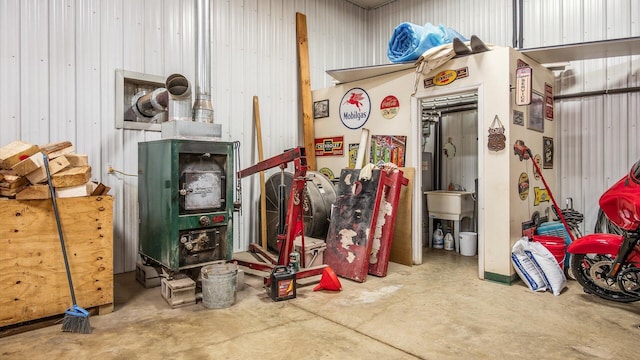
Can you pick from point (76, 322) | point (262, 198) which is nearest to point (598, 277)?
point (262, 198)

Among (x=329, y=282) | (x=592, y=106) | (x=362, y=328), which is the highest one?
(x=592, y=106)

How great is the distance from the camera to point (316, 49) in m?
6.17

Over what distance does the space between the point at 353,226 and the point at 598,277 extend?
7.61 ft

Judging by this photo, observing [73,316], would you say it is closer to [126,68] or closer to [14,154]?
[14,154]

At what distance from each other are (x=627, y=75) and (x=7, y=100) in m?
6.56

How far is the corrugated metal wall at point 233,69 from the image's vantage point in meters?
3.73

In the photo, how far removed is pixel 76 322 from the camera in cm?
272

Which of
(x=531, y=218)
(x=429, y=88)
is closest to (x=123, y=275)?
(x=429, y=88)

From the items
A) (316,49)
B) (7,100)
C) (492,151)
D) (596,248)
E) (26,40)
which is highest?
(316,49)

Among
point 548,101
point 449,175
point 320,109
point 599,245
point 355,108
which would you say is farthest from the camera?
point 449,175

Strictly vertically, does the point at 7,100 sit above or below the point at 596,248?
above

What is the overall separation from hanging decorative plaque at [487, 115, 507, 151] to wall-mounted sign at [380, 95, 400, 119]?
3.96ft

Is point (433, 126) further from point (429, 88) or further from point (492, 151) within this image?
point (492, 151)

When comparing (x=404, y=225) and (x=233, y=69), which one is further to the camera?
(x=233, y=69)
